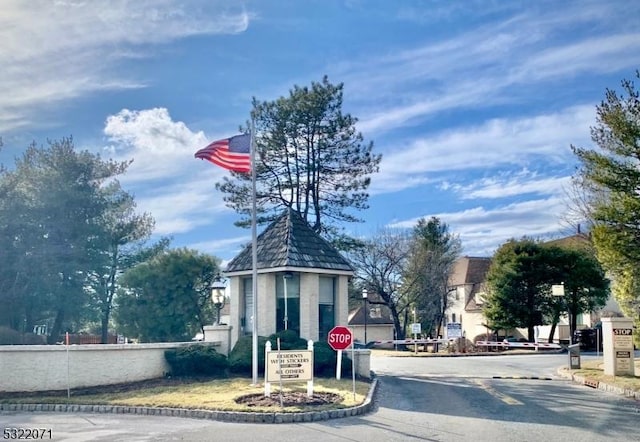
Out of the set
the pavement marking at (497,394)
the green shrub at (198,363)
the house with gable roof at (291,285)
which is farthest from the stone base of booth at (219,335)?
the pavement marking at (497,394)

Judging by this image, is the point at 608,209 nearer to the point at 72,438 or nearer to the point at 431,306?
the point at 72,438

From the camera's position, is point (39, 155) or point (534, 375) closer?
point (534, 375)

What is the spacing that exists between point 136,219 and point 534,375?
31.3m

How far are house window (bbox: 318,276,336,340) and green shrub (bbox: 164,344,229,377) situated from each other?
383cm

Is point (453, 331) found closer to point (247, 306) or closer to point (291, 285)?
point (247, 306)

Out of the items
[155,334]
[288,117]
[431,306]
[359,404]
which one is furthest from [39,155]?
[359,404]

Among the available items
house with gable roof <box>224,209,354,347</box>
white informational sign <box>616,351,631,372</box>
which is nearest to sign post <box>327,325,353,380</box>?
house with gable roof <box>224,209,354,347</box>

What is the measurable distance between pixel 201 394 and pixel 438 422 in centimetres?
677

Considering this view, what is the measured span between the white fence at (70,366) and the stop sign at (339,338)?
24.0 feet

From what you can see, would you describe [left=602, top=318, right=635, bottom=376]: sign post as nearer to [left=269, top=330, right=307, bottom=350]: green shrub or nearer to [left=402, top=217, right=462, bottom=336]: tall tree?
[left=269, top=330, right=307, bottom=350]: green shrub

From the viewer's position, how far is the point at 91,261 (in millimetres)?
41594

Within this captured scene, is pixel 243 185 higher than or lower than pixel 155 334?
higher

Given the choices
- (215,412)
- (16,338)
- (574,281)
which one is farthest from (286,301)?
(574,281)

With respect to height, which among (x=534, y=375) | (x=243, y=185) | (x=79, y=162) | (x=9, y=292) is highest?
(x=79, y=162)
